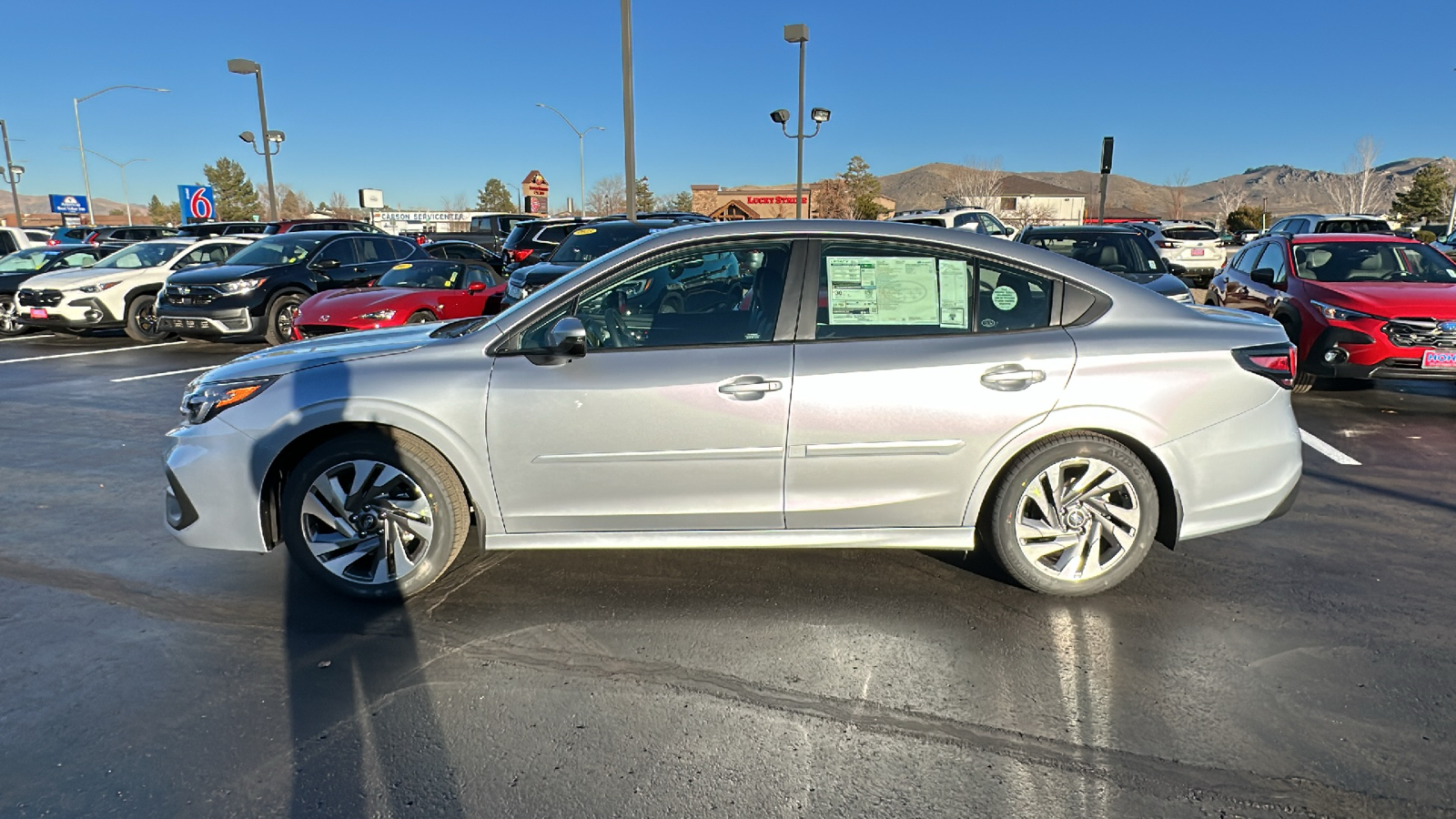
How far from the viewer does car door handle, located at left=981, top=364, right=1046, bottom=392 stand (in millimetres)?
3617

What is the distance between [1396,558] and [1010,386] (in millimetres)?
2412

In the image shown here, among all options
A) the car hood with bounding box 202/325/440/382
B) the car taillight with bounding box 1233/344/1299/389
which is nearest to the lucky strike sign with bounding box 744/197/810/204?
the car hood with bounding box 202/325/440/382

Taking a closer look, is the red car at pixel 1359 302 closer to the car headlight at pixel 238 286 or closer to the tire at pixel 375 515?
the tire at pixel 375 515

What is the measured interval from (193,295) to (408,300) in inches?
176

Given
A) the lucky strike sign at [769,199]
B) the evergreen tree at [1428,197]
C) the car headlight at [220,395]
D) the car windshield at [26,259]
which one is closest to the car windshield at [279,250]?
the car windshield at [26,259]

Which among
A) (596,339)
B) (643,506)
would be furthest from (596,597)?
(596,339)

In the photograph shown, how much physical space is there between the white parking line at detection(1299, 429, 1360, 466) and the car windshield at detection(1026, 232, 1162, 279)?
127 inches

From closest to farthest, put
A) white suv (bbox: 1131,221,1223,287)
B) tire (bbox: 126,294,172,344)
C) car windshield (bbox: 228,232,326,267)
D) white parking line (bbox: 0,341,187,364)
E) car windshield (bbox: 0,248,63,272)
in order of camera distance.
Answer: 1. white parking line (bbox: 0,341,187,364)
2. car windshield (bbox: 228,232,326,267)
3. tire (bbox: 126,294,172,344)
4. car windshield (bbox: 0,248,63,272)
5. white suv (bbox: 1131,221,1223,287)

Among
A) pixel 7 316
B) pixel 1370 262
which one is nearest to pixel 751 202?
pixel 7 316

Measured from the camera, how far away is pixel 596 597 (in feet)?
13.0

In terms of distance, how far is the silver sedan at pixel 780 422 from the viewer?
11.8 ft

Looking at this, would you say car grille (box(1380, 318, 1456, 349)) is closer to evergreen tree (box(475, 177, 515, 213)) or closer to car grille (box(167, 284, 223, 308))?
car grille (box(167, 284, 223, 308))

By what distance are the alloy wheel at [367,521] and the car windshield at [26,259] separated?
16.8 m

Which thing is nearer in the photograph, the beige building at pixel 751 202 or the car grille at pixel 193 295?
the car grille at pixel 193 295
